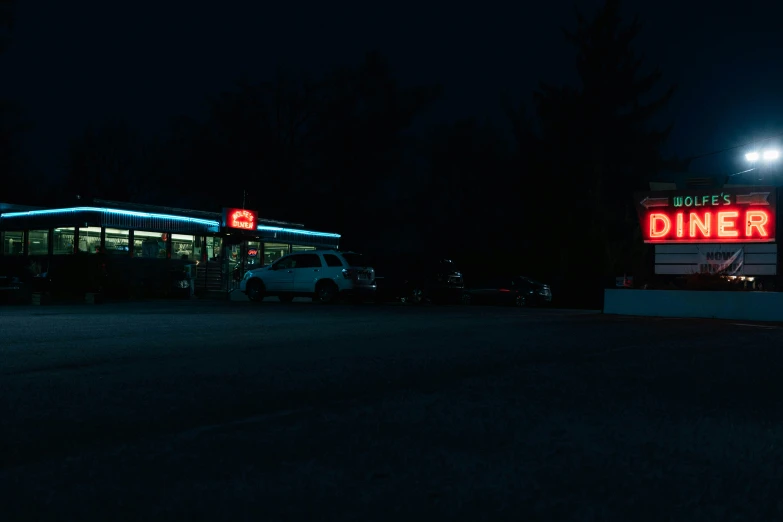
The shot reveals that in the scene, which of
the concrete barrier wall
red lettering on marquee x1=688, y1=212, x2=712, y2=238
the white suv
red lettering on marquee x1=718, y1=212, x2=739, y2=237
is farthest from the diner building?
red lettering on marquee x1=718, y1=212, x2=739, y2=237

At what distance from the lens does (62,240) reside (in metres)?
39.6

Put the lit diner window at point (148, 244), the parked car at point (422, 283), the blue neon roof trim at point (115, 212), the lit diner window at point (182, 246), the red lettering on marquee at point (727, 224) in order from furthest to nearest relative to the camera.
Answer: the lit diner window at point (182, 246) → the lit diner window at point (148, 244) → the blue neon roof trim at point (115, 212) → the parked car at point (422, 283) → the red lettering on marquee at point (727, 224)

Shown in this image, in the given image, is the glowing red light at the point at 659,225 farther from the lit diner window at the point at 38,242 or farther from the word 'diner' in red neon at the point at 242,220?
the lit diner window at the point at 38,242

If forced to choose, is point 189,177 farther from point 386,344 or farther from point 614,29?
point 386,344

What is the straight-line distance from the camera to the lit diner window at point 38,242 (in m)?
40.3

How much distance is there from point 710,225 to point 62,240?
30.0 metres

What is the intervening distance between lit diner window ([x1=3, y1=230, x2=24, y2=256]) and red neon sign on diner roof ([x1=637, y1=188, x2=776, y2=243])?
31452 millimetres

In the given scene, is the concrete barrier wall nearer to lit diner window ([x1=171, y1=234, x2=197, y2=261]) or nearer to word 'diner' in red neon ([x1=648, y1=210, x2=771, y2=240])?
word 'diner' in red neon ([x1=648, y1=210, x2=771, y2=240])

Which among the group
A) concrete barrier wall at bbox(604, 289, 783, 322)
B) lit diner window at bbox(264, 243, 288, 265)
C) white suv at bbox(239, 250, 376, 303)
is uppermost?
lit diner window at bbox(264, 243, 288, 265)

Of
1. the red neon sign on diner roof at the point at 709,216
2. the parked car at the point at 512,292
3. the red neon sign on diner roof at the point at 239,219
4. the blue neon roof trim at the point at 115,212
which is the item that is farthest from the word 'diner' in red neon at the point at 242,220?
the red neon sign on diner roof at the point at 709,216

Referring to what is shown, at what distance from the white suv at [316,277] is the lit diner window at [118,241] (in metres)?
12.7

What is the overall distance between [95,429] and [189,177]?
6242 cm

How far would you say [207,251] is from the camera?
4422cm

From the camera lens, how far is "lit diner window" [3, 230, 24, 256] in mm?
41625
